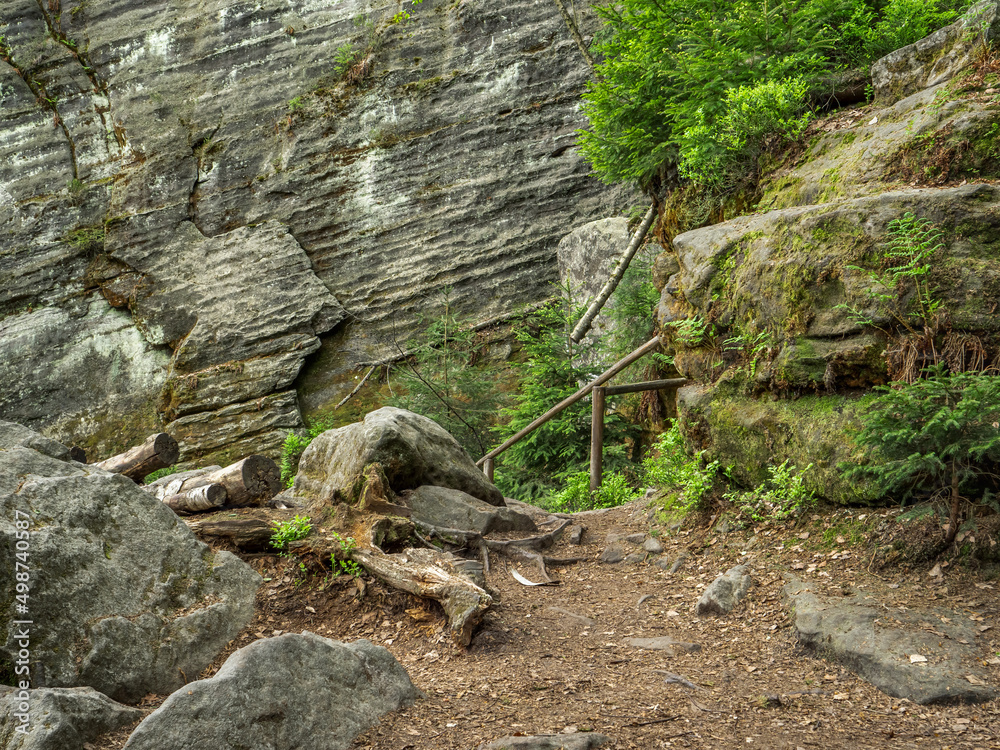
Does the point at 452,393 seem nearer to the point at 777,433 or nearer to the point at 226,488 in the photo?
the point at 226,488

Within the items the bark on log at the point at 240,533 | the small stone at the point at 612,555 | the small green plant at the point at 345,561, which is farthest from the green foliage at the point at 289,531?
the small stone at the point at 612,555

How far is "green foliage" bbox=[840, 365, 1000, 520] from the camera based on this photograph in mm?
3607

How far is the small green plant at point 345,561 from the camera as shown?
5.19 m

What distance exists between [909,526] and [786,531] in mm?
1008

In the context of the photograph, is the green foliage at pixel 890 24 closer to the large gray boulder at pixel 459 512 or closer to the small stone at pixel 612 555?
the small stone at pixel 612 555

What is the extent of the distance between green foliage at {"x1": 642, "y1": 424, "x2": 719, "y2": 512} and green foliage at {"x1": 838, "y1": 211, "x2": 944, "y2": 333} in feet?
6.42

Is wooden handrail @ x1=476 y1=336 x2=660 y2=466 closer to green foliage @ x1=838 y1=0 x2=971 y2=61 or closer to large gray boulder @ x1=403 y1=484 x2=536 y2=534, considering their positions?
large gray boulder @ x1=403 y1=484 x2=536 y2=534

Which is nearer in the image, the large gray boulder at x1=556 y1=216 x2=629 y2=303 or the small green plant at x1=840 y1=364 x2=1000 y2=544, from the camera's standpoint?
the small green plant at x1=840 y1=364 x2=1000 y2=544

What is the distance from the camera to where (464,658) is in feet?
13.9

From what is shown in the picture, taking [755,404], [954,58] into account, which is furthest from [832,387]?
[954,58]

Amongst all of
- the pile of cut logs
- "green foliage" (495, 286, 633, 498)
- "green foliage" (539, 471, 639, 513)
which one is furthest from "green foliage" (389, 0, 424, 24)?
the pile of cut logs

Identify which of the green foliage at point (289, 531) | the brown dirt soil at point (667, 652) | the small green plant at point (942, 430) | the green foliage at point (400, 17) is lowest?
the brown dirt soil at point (667, 652)

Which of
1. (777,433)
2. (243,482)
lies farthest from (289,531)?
(777,433)

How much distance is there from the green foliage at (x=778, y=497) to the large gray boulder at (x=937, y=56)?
3518mm
